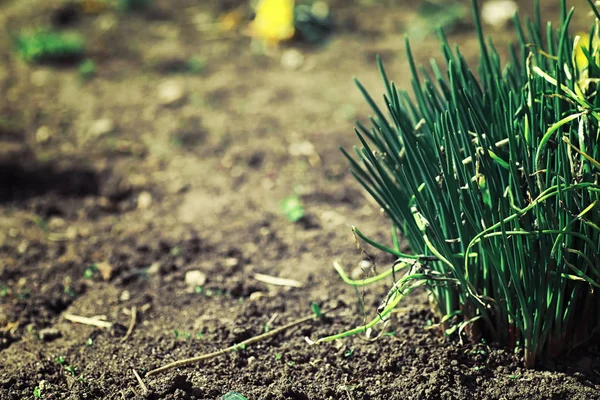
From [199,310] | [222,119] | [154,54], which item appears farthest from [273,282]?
[154,54]

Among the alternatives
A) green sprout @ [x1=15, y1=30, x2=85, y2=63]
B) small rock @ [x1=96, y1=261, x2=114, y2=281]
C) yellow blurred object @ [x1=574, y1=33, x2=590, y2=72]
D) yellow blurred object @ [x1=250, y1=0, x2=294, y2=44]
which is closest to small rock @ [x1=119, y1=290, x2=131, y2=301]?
small rock @ [x1=96, y1=261, x2=114, y2=281]

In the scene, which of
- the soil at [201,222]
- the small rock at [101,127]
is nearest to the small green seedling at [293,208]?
the soil at [201,222]

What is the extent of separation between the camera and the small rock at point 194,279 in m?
2.54

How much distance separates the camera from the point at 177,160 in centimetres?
350

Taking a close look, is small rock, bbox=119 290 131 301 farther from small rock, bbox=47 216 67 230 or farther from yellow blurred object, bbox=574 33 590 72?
yellow blurred object, bbox=574 33 590 72

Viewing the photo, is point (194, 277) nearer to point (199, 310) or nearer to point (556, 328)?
point (199, 310)

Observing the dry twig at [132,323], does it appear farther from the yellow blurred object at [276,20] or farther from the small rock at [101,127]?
the yellow blurred object at [276,20]

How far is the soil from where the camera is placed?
1985 mm

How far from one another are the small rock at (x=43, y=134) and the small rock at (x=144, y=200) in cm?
80

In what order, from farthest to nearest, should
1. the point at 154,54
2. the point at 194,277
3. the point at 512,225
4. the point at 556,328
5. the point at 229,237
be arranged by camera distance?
1. the point at 154,54
2. the point at 229,237
3. the point at 194,277
4. the point at 556,328
5. the point at 512,225

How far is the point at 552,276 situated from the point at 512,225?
0.18 meters

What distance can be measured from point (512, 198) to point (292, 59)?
312 centimetres

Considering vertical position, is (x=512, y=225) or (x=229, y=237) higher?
(x=512, y=225)

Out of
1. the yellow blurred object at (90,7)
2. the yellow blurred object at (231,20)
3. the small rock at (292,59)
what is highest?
the yellow blurred object at (90,7)
